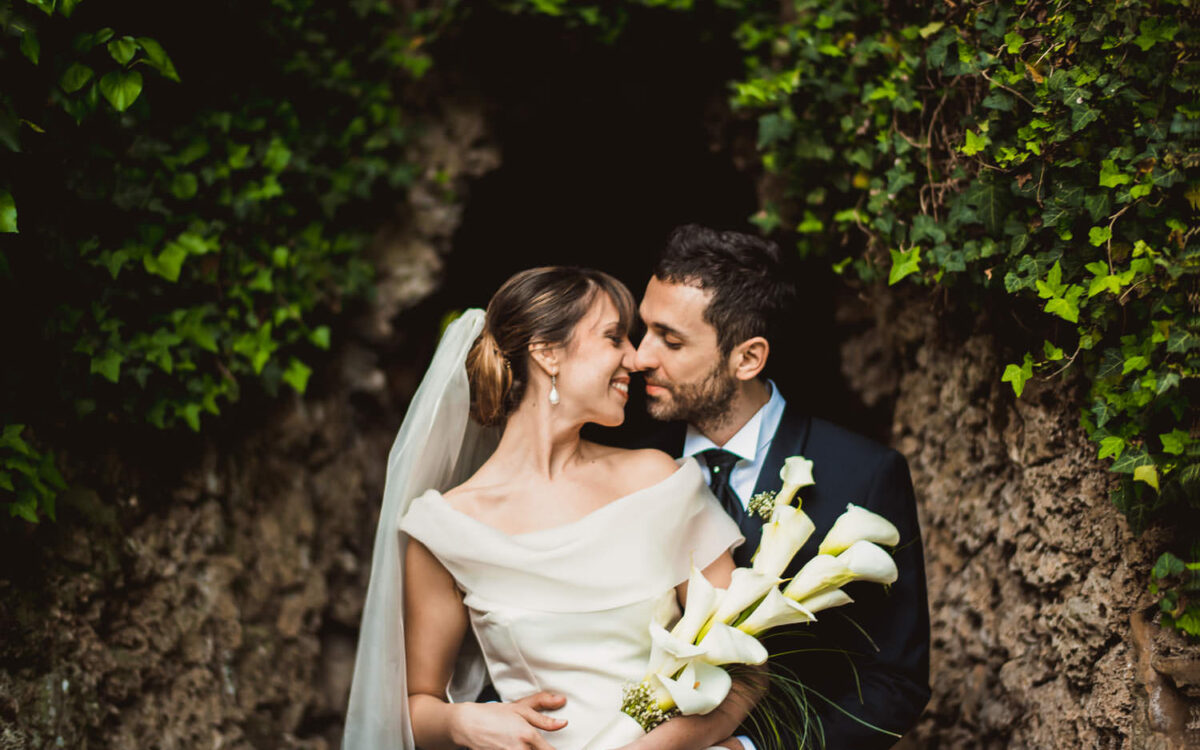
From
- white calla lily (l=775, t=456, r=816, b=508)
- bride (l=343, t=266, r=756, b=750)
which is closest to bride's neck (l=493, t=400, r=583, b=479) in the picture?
bride (l=343, t=266, r=756, b=750)

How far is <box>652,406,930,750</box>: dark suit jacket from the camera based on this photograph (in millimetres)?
2783

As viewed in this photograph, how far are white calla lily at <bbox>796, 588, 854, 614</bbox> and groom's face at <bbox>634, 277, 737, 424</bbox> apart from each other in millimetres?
842

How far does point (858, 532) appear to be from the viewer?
246cm

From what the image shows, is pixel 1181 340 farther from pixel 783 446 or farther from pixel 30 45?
pixel 30 45

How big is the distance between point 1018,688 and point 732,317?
162cm

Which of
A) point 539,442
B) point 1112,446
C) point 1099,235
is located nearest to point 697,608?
point 539,442

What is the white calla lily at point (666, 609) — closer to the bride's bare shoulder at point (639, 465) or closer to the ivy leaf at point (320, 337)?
the bride's bare shoulder at point (639, 465)

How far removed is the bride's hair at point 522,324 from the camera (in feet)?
9.40

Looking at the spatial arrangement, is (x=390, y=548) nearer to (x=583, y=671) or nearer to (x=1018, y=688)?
(x=583, y=671)

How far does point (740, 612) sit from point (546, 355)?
3.31 ft

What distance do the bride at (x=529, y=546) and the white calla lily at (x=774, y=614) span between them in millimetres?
236

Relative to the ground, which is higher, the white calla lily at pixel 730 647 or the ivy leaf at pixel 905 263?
the ivy leaf at pixel 905 263

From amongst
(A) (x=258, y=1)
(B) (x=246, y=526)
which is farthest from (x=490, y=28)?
(B) (x=246, y=526)

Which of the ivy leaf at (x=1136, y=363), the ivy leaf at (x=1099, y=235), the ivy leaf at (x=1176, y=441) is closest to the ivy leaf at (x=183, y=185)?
the ivy leaf at (x=1099, y=235)
